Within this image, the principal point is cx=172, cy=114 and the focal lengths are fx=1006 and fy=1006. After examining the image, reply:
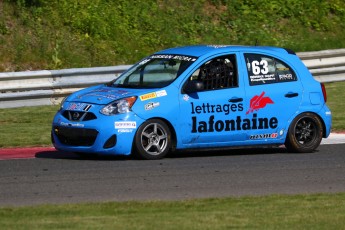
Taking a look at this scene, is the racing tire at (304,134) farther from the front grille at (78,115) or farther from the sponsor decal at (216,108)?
the front grille at (78,115)

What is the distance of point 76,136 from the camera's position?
12.2 metres

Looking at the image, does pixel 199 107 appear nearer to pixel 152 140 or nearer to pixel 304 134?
pixel 152 140

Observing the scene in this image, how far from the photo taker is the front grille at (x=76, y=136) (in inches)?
476

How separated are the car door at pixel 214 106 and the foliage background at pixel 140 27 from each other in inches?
303

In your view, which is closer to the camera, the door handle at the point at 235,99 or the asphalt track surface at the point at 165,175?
the asphalt track surface at the point at 165,175

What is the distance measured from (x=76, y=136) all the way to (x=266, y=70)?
2704 mm

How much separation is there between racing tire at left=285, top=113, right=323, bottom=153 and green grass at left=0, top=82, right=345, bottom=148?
2.57 m

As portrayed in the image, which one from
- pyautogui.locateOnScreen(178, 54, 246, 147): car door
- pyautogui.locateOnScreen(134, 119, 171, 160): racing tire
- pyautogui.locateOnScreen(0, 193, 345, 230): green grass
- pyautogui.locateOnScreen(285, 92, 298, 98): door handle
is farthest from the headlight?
A: pyautogui.locateOnScreen(0, 193, 345, 230): green grass

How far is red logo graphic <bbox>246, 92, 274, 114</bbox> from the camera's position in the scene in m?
12.9

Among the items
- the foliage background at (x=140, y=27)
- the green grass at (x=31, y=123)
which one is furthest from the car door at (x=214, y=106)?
the foliage background at (x=140, y=27)

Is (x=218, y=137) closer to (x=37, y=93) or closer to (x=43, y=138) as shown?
(x=43, y=138)

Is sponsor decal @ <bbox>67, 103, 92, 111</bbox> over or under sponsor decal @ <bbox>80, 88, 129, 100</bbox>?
under

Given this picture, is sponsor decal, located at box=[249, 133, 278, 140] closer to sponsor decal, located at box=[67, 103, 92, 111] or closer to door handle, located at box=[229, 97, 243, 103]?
door handle, located at box=[229, 97, 243, 103]

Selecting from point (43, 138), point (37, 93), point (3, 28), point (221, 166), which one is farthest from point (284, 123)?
point (3, 28)
